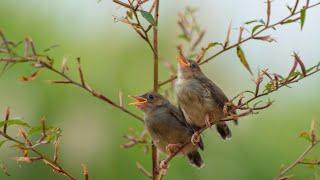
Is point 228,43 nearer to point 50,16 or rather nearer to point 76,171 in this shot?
point 76,171

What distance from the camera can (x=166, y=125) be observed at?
285 cm

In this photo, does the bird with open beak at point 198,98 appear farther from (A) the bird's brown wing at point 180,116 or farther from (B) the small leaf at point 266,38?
(B) the small leaf at point 266,38

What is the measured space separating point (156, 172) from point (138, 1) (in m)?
0.46

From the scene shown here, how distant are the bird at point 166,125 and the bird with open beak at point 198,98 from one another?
0.10m

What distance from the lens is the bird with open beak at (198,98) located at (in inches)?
100

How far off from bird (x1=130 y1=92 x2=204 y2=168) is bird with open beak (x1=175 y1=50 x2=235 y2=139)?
0.32 ft

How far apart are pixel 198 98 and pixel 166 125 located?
0.22 m

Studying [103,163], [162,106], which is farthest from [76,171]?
[162,106]

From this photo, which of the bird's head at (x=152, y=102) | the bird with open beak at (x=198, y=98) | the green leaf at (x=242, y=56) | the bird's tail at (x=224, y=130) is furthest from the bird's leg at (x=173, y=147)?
the bird's head at (x=152, y=102)

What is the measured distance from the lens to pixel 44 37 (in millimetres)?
5391

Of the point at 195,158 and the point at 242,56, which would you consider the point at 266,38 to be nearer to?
the point at 242,56

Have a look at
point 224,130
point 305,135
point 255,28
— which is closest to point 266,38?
point 255,28

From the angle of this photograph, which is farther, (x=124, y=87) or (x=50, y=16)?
(x=50, y=16)

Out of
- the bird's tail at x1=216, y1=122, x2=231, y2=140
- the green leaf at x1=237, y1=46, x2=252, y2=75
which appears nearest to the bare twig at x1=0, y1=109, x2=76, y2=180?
the green leaf at x1=237, y1=46, x2=252, y2=75
